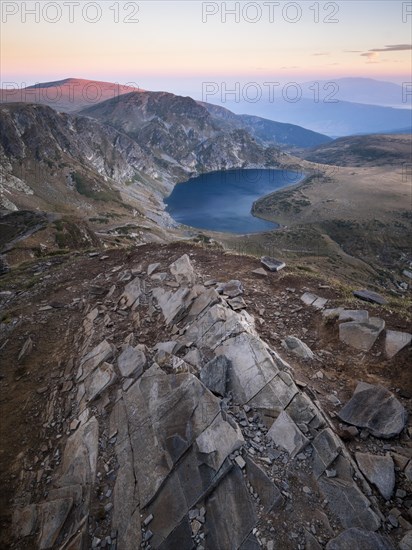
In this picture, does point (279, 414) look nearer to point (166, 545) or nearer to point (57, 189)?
point (166, 545)

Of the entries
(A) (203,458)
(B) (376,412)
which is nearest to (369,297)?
(B) (376,412)

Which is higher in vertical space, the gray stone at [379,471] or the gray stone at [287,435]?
the gray stone at [287,435]

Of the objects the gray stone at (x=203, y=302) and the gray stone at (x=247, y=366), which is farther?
the gray stone at (x=203, y=302)

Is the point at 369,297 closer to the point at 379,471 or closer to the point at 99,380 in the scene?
the point at 379,471

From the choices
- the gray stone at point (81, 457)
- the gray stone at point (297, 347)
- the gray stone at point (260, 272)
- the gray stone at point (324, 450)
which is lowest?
the gray stone at point (81, 457)

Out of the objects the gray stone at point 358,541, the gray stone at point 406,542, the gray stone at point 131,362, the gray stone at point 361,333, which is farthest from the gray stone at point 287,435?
the gray stone at point 131,362

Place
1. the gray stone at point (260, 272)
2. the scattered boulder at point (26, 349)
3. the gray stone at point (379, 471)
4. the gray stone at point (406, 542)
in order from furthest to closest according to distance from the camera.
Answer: the gray stone at point (260, 272), the scattered boulder at point (26, 349), the gray stone at point (379, 471), the gray stone at point (406, 542)

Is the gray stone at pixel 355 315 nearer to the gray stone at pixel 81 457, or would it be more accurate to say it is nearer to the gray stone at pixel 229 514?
the gray stone at pixel 229 514
